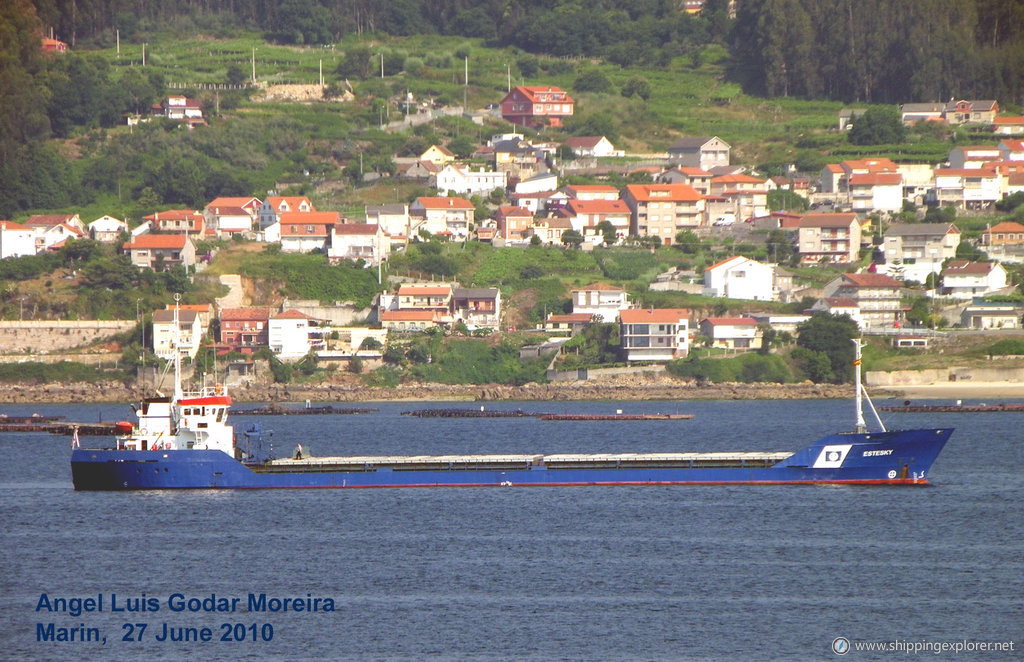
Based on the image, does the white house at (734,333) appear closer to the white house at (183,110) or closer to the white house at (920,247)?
the white house at (920,247)

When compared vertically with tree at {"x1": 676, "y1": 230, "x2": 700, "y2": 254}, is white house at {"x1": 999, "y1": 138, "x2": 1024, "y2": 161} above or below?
above

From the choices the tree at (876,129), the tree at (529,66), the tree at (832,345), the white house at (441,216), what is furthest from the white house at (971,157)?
the tree at (529,66)

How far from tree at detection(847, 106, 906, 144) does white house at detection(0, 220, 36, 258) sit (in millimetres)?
65524

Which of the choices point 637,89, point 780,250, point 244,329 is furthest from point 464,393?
point 637,89

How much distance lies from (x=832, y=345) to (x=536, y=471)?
151 ft

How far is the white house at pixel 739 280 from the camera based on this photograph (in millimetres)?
98062

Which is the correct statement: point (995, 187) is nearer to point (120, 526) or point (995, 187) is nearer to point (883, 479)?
point (883, 479)

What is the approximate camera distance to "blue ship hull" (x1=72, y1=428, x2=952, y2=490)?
45.5 m

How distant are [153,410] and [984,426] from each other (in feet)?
131

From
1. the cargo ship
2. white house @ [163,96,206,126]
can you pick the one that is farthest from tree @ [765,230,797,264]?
the cargo ship

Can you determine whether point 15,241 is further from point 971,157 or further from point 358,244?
point 971,157

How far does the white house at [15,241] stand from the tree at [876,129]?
65.5 meters

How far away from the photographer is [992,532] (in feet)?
131

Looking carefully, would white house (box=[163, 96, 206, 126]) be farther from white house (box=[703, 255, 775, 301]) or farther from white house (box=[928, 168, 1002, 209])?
white house (box=[928, 168, 1002, 209])
